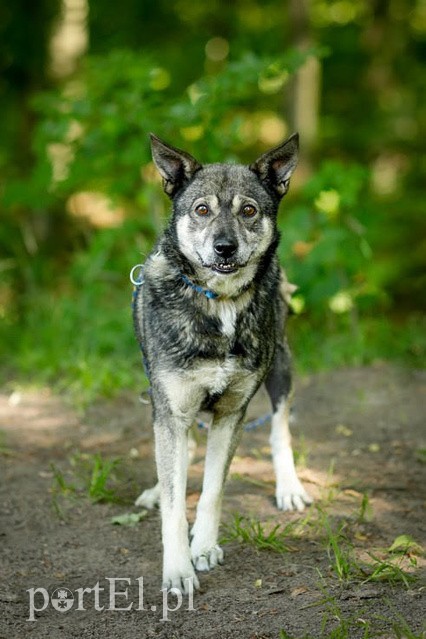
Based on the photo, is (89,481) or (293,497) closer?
(293,497)

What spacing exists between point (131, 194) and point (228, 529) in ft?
19.4

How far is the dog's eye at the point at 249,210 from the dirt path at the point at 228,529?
5.36 ft

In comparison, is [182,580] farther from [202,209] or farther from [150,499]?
[202,209]

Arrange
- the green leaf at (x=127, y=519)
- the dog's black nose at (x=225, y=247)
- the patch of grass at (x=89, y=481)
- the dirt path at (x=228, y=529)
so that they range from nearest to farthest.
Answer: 1. the dirt path at (x=228, y=529)
2. the dog's black nose at (x=225, y=247)
3. the green leaf at (x=127, y=519)
4. the patch of grass at (x=89, y=481)

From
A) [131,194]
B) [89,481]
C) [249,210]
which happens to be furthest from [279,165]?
[131,194]

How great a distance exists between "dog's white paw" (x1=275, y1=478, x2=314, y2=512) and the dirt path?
0.07 metres

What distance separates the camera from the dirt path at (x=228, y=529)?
341 cm

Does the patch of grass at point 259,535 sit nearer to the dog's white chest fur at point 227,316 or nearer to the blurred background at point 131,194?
the dog's white chest fur at point 227,316

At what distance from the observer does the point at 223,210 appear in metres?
3.91

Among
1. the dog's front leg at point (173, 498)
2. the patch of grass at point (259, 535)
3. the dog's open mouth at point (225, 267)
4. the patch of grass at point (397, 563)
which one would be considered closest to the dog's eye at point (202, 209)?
the dog's open mouth at point (225, 267)

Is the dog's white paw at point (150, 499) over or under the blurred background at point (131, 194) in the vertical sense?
under

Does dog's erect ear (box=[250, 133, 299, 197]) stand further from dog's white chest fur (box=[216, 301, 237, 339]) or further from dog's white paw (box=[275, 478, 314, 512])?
dog's white paw (box=[275, 478, 314, 512])

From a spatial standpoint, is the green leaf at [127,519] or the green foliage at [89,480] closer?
the green leaf at [127,519]

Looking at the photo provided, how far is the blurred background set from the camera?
683cm
